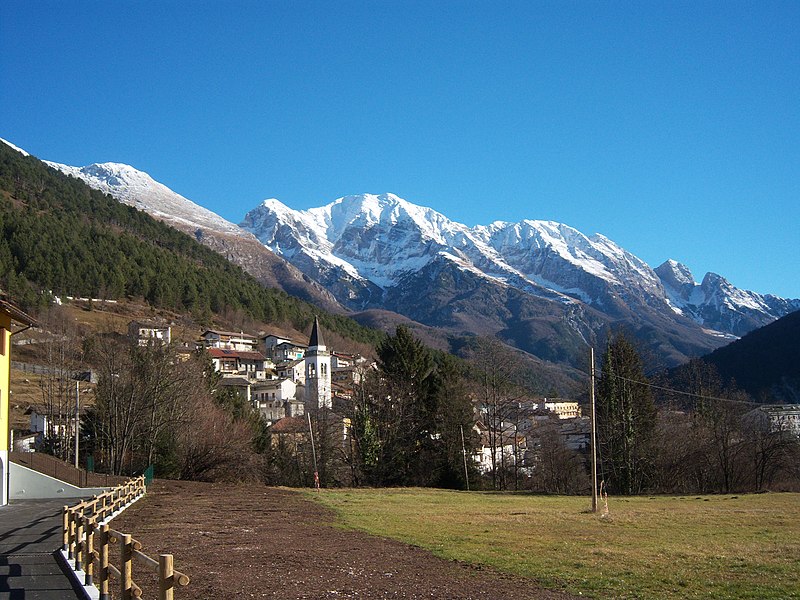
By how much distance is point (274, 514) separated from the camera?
93.4 ft

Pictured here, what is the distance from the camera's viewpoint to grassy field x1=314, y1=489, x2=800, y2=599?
15.0 m

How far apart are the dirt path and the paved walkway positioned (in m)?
1.95

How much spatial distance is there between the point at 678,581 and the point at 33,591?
11.7m

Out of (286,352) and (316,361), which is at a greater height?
(286,352)

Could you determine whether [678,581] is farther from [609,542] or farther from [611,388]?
[611,388]

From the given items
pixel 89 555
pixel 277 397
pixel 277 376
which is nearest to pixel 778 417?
pixel 89 555

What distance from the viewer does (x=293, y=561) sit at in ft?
53.8

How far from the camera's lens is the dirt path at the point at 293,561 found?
43.6 feet

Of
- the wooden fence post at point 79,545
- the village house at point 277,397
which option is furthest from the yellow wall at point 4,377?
the village house at point 277,397

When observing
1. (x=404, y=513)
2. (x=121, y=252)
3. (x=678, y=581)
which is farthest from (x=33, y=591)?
(x=121, y=252)

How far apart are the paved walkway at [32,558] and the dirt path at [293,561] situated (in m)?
1.95

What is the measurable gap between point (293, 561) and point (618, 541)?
405 inches

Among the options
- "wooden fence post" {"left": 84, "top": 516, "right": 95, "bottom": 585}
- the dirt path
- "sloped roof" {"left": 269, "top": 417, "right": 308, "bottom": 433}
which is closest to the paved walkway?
"wooden fence post" {"left": 84, "top": 516, "right": 95, "bottom": 585}

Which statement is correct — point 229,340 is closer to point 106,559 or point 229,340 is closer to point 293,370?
point 293,370
